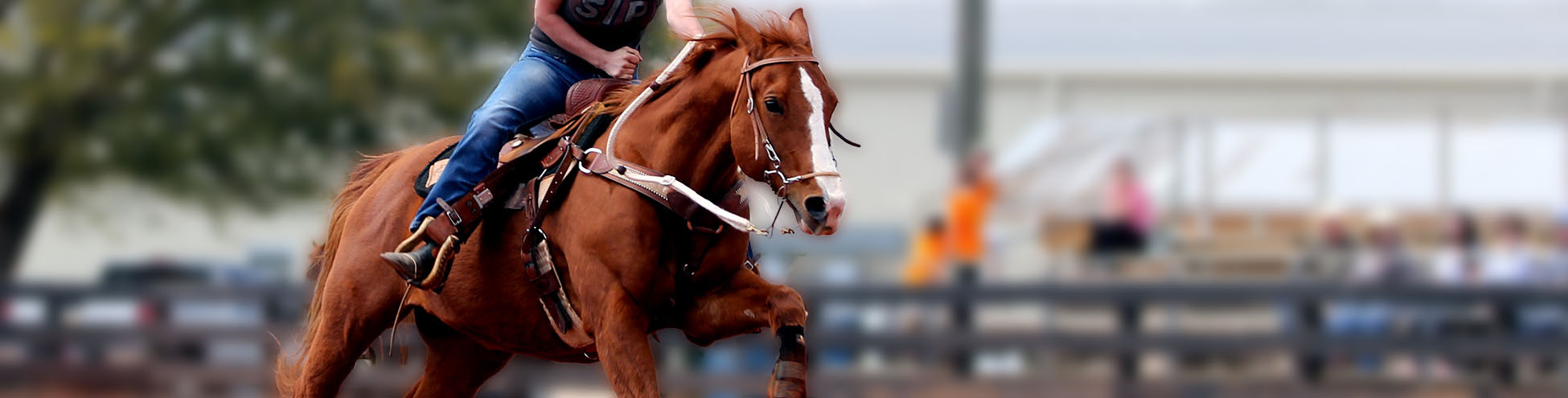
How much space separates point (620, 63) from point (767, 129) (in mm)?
1038

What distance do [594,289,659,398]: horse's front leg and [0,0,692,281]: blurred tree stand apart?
41.0 feet

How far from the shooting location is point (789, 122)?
17.0ft

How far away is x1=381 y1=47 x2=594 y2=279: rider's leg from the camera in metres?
5.96

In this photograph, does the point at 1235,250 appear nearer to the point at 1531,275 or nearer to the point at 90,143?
the point at 1531,275

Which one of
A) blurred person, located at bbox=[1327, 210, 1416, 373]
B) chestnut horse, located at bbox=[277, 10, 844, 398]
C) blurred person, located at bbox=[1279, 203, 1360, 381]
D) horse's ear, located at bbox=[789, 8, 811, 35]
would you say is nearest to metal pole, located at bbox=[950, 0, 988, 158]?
blurred person, located at bbox=[1279, 203, 1360, 381]

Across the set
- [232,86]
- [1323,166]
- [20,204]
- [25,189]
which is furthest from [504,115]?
[20,204]

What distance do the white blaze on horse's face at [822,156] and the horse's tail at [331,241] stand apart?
2.23 metres

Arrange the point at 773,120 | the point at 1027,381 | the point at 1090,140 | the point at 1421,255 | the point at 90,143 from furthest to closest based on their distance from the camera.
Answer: the point at 90,143 < the point at 1090,140 < the point at 1421,255 < the point at 1027,381 < the point at 773,120

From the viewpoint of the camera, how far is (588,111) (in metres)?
5.93

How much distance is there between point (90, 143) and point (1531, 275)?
12.7 m

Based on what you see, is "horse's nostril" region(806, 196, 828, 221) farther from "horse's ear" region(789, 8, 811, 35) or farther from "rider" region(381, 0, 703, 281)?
"rider" region(381, 0, 703, 281)

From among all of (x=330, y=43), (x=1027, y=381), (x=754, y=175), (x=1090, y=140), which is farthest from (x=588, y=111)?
(x=330, y=43)

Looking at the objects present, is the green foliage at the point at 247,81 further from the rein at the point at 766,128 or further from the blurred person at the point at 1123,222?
the rein at the point at 766,128

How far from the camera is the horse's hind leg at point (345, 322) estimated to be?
6.44 meters
